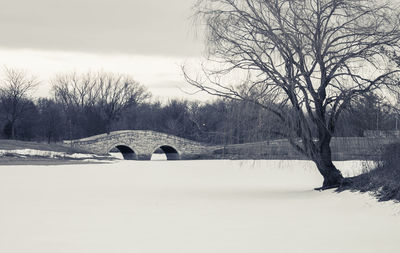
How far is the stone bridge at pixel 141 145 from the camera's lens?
49.1 m

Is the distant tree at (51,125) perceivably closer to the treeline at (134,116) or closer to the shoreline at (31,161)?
the treeline at (134,116)

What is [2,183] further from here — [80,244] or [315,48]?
[80,244]

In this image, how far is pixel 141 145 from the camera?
52.3 meters

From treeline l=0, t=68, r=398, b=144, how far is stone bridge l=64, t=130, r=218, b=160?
1.80m

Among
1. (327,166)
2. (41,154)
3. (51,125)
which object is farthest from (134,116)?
(327,166)

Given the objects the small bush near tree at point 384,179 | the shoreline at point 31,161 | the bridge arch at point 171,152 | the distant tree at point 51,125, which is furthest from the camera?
the distant tree at point 51,125

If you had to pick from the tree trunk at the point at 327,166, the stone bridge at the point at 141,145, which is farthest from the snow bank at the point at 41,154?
the tree trunk at the point at 327,166

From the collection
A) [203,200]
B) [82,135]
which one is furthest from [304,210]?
[82,135]

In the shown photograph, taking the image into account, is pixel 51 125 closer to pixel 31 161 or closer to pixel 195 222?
pixel 31 161

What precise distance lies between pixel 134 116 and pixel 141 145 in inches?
1144

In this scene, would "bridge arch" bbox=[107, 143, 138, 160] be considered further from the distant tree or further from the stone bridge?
the distant tree

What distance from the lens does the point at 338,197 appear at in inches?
610

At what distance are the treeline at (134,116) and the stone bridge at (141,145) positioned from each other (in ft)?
5.90

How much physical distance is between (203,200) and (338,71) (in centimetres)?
468
